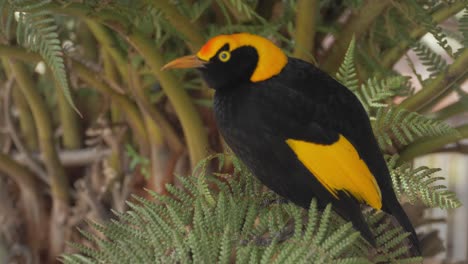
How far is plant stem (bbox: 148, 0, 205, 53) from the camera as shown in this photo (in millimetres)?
646

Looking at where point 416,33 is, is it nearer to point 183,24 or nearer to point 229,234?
point 183,24

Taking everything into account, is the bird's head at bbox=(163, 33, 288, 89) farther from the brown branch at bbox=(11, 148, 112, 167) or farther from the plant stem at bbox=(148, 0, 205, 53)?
the brown branch at bbox=(11, 148, 112, 167)

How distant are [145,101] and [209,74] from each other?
26cm

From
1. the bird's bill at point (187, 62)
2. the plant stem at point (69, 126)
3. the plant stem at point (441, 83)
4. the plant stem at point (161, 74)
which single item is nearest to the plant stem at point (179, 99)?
the plant stem at point (161, 74)

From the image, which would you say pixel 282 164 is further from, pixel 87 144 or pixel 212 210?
pixel 87 144

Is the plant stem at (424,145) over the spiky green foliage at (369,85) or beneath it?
beneath

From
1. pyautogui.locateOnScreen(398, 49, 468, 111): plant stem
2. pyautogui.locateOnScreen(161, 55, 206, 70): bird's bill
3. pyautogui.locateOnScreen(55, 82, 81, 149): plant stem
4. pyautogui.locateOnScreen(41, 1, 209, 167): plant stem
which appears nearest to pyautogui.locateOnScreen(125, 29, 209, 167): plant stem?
pyautogui.locateOnScreen(41, 1, 209, 167): plant stem

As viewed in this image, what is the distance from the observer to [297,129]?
0.52 metres

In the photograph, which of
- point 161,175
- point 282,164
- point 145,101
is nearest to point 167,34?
point 145,101

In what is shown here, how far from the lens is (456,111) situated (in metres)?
0.78

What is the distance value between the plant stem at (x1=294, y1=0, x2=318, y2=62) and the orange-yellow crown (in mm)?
145

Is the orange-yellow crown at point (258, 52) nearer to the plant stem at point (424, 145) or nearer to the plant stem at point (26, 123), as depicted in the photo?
the plant stem at point (424, 145)

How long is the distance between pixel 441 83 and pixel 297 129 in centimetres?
25

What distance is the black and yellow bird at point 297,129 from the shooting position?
517 millimetres
